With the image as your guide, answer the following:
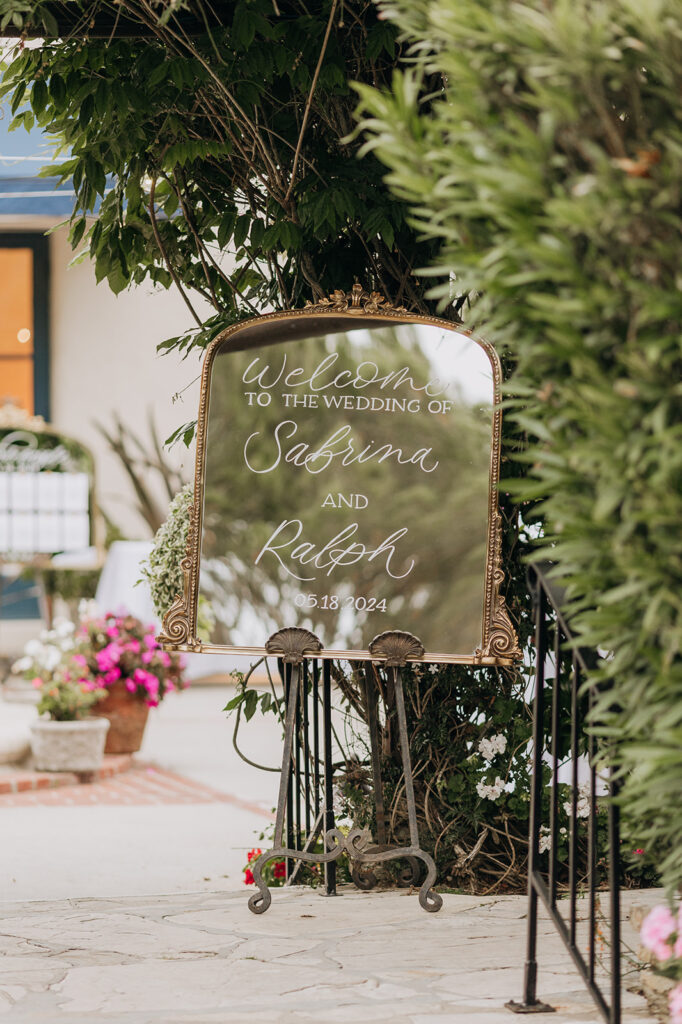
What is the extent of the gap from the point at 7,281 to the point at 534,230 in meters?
9.60

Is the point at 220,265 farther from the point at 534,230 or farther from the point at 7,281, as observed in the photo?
the point at 7,281

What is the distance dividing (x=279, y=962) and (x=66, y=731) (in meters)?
3.70

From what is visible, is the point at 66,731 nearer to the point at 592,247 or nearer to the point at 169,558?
the point at 169,558

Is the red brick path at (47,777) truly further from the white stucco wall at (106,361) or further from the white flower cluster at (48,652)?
the white stucco wall at (106,361)

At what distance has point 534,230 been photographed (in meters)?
1.64

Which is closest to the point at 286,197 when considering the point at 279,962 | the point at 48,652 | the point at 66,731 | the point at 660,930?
the point at 279,962

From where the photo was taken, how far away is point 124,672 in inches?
260

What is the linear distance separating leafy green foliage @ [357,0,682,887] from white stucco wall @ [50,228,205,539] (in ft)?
28.5

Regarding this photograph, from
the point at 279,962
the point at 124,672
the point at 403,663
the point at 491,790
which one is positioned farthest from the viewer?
the point at 124,672

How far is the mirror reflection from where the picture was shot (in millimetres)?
3117

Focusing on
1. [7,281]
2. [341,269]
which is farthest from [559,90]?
[7,281]

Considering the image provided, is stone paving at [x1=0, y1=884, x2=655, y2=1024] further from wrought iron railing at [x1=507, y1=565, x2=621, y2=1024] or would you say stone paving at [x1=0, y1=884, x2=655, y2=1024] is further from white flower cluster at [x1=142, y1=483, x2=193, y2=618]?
white flower cluster at [x1=142, y1=483, x2=193, y2=618]

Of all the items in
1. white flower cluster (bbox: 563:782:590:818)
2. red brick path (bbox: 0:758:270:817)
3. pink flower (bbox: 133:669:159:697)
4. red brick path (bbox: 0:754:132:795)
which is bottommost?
red brick path (bbox: 0:758:270:817)

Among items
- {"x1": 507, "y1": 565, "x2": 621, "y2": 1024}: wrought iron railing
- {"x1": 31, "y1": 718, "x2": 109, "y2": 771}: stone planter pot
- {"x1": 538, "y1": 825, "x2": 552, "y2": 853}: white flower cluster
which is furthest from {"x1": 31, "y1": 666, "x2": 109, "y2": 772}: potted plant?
{"x1": 507, "y1": 565, "x2": 621, "y2": 1024}: wrought iron railing
